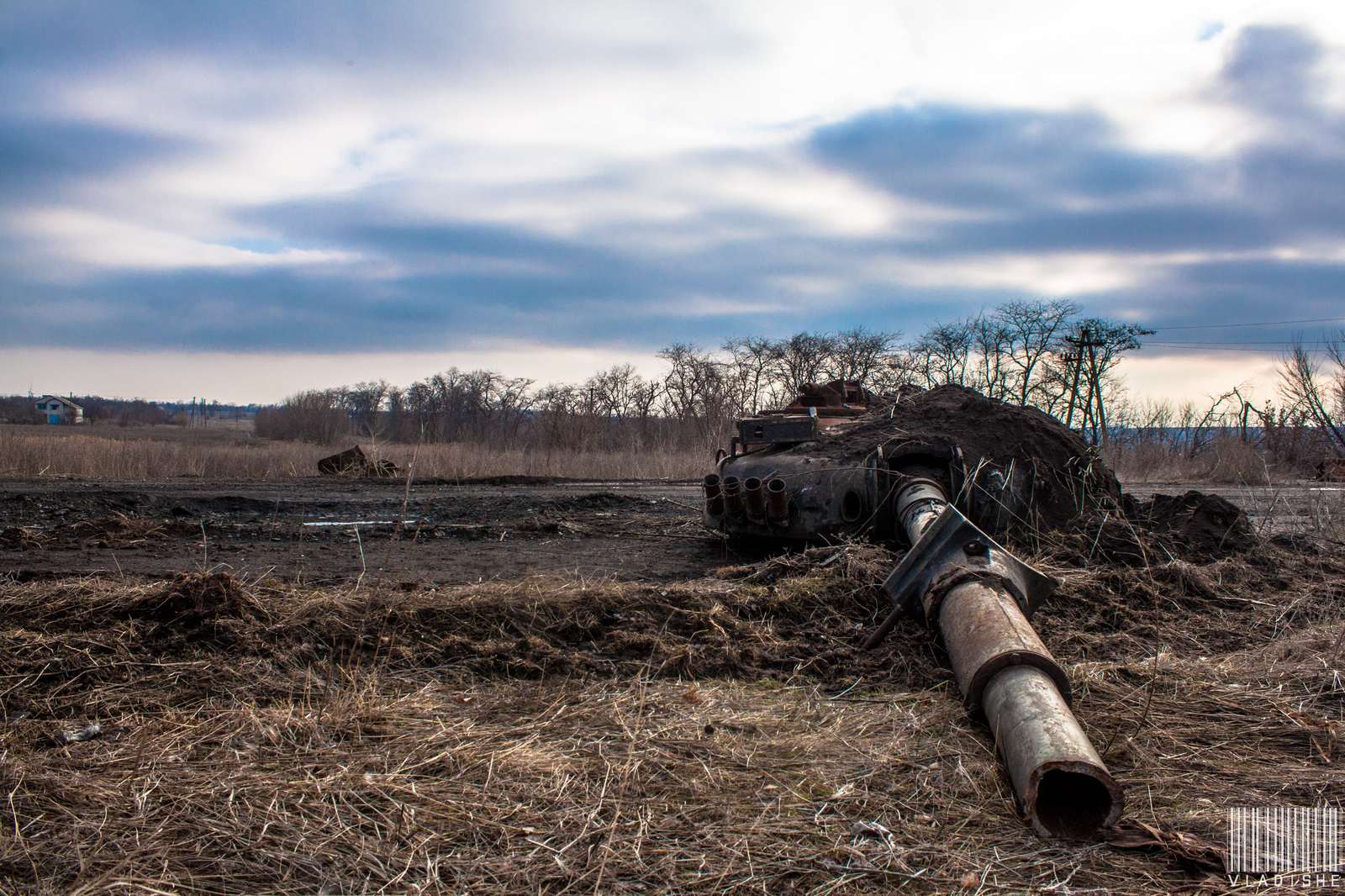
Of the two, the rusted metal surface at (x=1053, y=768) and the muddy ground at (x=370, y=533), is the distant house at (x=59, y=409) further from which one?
the rusted metal surface at (x=1053, y=768)

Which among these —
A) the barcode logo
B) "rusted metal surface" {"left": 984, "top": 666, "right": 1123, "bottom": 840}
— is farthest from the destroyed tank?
the barcode logo

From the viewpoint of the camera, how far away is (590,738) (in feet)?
13.6

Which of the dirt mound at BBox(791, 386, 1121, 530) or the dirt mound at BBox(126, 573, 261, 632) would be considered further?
the dirt mound at BBox(791, 386, 1121, 530)

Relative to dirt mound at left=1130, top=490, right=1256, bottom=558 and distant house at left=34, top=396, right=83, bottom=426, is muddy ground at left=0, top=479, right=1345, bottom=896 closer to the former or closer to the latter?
dirt mound at left=1130, top=490, right=1256, bottom=558

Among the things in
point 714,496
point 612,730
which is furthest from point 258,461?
point 612,730

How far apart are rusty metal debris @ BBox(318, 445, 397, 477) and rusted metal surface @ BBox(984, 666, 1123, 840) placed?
767 inches

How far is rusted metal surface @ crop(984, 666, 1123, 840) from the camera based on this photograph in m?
3.32

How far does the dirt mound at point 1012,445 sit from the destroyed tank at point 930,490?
13mm

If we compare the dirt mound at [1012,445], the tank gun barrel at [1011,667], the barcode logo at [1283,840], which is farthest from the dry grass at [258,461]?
the barcode logo at [1283,840]

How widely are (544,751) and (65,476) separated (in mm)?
19007

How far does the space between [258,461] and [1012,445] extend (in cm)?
1925

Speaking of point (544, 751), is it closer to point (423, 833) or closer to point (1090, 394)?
point (423, 833)

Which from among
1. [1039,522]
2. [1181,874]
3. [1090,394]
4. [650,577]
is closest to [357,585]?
[650,577]

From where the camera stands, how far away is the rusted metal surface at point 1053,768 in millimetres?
3320
